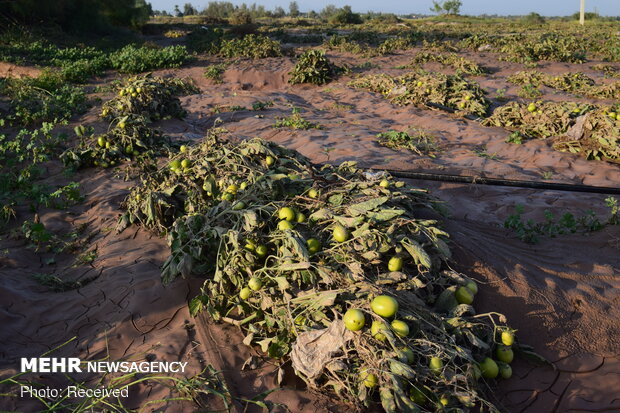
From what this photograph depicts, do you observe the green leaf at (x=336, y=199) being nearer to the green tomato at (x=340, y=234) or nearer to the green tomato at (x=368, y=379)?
the green tomato at (x=340, y=234)

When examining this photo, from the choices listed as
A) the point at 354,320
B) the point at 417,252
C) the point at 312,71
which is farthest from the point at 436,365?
the point at 312,71

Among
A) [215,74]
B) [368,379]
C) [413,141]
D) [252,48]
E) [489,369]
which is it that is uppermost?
[252,48]

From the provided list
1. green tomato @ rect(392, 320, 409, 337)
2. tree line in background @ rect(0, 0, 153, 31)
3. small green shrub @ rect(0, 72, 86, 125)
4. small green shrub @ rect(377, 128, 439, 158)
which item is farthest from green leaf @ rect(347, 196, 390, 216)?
tree line in background @ rect(0, 0, 153, 31)

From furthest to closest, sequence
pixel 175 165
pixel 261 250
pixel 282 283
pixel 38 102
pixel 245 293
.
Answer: pixel 38 102
pixel 175 165
pixel 261 250
pixel 245 293
pixel 282 283

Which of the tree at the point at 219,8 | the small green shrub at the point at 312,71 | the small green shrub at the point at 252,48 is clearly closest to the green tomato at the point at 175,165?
the small green shrub at the point at 312,71

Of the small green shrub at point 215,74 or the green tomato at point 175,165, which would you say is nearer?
the green tomato at point 175,165

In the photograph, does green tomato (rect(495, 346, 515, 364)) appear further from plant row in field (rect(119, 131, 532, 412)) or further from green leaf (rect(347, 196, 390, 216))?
green leaf (rect(347, 196, 390, 216))

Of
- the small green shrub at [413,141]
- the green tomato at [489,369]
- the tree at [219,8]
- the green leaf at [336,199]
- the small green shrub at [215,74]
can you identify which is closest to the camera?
the green tomato at [489,369]

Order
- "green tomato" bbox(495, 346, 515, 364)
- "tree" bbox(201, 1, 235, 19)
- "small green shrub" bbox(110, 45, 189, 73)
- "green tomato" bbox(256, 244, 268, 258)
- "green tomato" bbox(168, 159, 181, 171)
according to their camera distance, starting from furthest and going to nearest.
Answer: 1. "tree" bbox(201, 1, 235, 19)
2. "small green shrub" bbox(110, 45, 189, 73)
3. "green tomato" bbox(168, 159, 181, 171)
4. "green tomato" bbox(256, 244, 268, 258)
5. "green tomato" bbox(495, 346, 515, 364)

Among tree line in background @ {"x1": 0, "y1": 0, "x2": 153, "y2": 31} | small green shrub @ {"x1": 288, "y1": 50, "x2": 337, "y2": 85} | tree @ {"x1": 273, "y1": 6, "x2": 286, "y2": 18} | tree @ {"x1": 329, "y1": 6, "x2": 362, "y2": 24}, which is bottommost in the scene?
small green shrub @ {"x1": 288, "y1": 50, "x2": 337, "y2": 85}

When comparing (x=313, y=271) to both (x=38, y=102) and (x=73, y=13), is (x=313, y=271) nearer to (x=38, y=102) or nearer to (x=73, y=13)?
(x=38, y=102)

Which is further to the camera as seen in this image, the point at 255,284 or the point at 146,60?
the point at 146,60

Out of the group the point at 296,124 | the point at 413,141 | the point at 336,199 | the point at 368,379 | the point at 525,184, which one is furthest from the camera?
the point at 296,124

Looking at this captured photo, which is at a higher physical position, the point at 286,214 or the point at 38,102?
the point at 38,102
